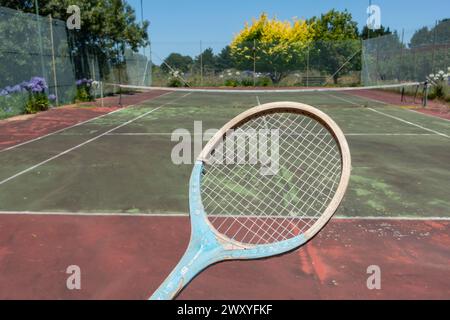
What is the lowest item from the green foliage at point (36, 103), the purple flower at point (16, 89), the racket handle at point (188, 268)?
the racket handle at point (188, 268)

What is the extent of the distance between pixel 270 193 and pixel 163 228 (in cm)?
212

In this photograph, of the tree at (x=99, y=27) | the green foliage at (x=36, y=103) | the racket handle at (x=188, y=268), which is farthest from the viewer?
the tree at (x=99, y=27)

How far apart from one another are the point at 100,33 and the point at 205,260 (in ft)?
74.3

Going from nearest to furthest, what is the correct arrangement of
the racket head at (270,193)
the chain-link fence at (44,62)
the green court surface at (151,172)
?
the racket head at (270,193) < the green court surface at (151,172) < the chain-link fence at (44,62)

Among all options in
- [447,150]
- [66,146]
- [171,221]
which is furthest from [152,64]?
[171,221]

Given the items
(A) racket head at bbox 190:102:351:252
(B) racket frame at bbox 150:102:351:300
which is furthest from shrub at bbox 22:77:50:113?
(B) racket frame at bbox 150:102:351:300

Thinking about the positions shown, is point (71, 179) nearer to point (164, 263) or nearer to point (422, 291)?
point (164, 263)

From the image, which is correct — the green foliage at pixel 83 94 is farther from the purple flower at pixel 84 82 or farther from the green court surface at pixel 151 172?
the green court surface at pixel 151 172

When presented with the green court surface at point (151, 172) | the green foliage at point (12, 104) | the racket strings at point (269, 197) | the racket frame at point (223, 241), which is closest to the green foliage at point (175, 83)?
the green foliage at point (12, 104)

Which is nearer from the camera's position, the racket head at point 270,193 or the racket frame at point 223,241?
the racket frame at point 223,241

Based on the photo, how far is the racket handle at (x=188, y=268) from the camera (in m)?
2.64

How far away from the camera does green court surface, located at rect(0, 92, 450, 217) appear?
603 centimetres

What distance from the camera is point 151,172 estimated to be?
25.6ft

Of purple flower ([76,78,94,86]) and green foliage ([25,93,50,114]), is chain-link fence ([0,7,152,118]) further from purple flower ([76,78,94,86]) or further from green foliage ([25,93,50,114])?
green foliage ([25,93,50,114])
